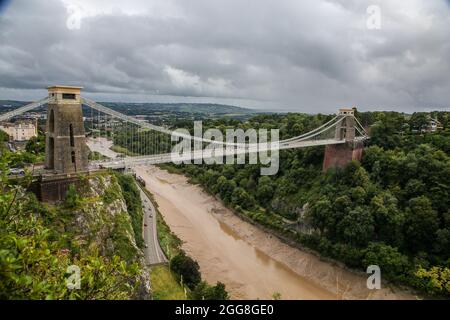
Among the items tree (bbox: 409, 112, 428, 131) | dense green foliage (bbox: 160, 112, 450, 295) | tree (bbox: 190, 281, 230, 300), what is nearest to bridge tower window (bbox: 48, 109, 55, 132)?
tree (bbox: 190, 281, 230, 300)

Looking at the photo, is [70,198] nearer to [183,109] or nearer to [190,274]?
[190,274]

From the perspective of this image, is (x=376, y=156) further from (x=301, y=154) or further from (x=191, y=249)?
(x=191, y=249)

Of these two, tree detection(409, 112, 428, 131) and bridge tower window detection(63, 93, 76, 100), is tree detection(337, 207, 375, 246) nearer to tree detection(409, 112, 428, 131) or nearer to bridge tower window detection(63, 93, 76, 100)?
tree detection(409, 112, 428, 131)

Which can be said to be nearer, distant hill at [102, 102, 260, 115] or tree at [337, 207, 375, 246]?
tree at [337, 207, 375, 246]

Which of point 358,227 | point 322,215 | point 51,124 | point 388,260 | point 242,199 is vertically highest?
point 51,124

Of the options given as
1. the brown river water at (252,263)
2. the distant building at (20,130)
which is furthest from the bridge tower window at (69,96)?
the distant building at (20,130)

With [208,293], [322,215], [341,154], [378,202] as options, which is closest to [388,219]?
[378,202]
